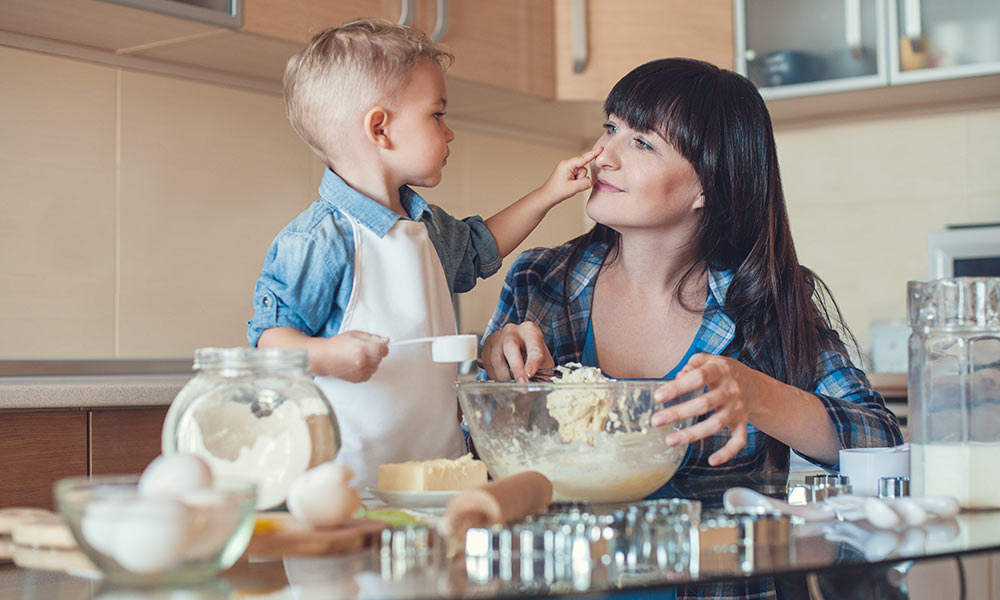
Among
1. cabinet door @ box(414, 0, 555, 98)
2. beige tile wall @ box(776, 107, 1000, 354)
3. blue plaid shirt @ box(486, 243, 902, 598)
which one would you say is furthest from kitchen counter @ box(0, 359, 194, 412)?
beige tile wall @ box(776, 107, 1000, 354)

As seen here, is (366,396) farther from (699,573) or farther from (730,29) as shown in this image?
(730,29)

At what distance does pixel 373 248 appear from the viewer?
1.15 meters

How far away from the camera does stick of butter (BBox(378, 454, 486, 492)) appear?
81 centimetres

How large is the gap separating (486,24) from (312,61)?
152 cm

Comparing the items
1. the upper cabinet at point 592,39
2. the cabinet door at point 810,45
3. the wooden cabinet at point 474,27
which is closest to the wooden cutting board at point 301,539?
the wooden cabinet at point 474,27

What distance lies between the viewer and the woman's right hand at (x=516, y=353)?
111 centimetres

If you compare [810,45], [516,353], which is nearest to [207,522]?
[516,353]

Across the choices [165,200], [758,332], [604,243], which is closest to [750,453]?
[758,332]

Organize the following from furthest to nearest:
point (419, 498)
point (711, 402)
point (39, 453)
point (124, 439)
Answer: point (124, 439) < point (39, 453) < point (711, 402) < point (419, 498)

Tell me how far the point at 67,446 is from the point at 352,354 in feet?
3.55

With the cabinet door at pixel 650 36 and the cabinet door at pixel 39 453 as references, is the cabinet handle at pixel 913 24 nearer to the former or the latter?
the cabinet door at pixel 650 36

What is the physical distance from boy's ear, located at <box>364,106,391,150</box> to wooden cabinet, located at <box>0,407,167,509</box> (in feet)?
2.87

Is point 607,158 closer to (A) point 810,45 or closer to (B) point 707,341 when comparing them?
(B) point 707,341

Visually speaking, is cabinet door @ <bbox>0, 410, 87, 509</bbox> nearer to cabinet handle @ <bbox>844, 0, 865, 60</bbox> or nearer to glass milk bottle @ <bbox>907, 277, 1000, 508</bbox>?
glass milk bottle @ <bbox>907, 277, 1000, 508</bbox>
